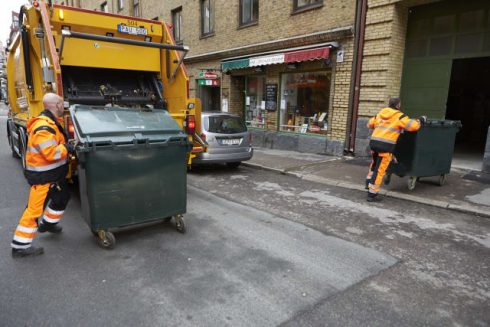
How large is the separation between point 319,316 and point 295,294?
1.12ft

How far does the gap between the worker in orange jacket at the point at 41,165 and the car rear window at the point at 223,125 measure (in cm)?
414

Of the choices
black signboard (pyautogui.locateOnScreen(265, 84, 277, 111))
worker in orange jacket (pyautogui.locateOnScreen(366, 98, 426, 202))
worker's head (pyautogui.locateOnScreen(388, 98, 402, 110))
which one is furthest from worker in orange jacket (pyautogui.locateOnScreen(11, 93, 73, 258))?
black signboard (pyautogui.locateOnScreen(265, 84, 277, 111))

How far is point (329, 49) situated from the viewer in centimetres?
926

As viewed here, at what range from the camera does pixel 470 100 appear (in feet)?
41.9

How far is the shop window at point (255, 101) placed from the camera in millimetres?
12353

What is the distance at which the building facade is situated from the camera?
325 inches

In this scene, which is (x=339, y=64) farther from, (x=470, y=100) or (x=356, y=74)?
(x=470, y=100)

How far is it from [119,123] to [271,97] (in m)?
8.18

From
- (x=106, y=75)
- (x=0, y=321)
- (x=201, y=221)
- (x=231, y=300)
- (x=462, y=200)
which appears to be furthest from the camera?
(x=106, y=75)

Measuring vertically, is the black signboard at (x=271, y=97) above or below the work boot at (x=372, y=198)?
above

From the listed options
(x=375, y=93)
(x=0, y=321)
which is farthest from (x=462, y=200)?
(x=0, y=321)

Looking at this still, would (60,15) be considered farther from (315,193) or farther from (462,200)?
(462,200)

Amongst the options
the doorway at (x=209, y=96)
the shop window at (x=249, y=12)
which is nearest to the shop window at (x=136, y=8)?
the doorway at (x=209, y=96)

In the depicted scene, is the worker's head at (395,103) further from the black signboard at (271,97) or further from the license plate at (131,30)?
the black signboard at (271,97)
